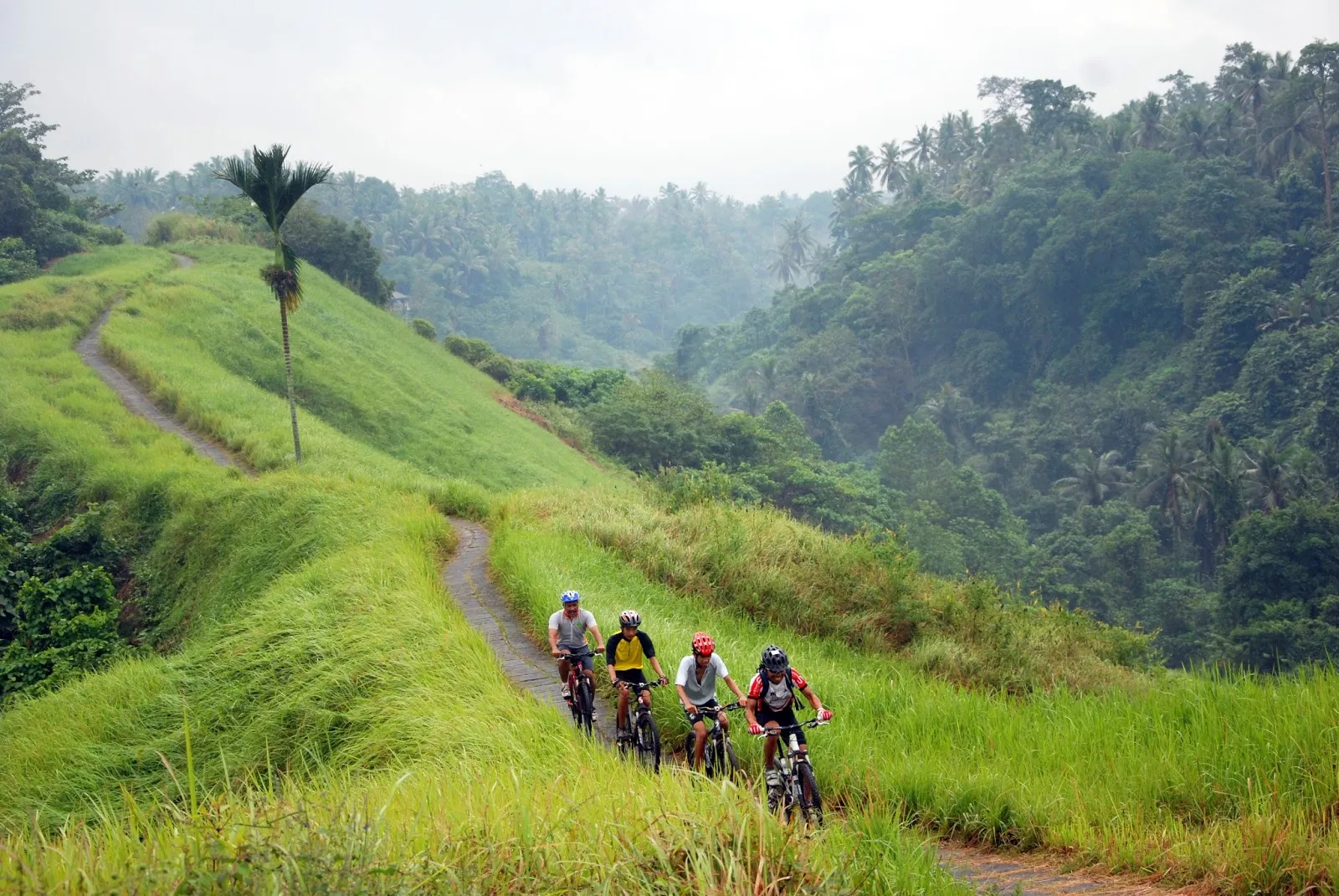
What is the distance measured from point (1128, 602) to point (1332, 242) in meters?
31.3

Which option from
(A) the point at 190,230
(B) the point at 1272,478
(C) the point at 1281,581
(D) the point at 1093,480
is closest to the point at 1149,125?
(D) the point at 1093,480

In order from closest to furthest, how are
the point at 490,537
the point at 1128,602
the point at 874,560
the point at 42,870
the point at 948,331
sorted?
the point at 42,870
the point at 874,560
the point at 490,537
the point at 1128,602
the point at 948,331

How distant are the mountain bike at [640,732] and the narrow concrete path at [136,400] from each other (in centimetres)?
1551

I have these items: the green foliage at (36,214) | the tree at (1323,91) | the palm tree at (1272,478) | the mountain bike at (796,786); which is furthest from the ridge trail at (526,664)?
the tree at (1323,91)

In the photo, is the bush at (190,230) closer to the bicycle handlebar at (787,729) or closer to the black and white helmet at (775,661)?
the black and white helmet at (775,661)

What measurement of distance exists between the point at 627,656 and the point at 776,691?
6.07 ft

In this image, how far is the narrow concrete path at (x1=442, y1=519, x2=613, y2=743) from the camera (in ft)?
30.3

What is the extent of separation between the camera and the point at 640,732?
25.2ft

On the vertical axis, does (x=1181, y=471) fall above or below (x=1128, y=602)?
above

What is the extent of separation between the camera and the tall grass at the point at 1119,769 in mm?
5316

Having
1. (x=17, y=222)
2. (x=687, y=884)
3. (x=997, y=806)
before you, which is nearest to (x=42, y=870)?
(x=687, y=884)

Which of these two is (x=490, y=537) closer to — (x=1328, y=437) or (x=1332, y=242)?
(x=1328, y=437)

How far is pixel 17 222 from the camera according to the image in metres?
41.1

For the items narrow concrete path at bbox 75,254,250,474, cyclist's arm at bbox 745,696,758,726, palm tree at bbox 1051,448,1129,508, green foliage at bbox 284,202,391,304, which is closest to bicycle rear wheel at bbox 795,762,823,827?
cyclist's arm at bbox 745,696,758,726
